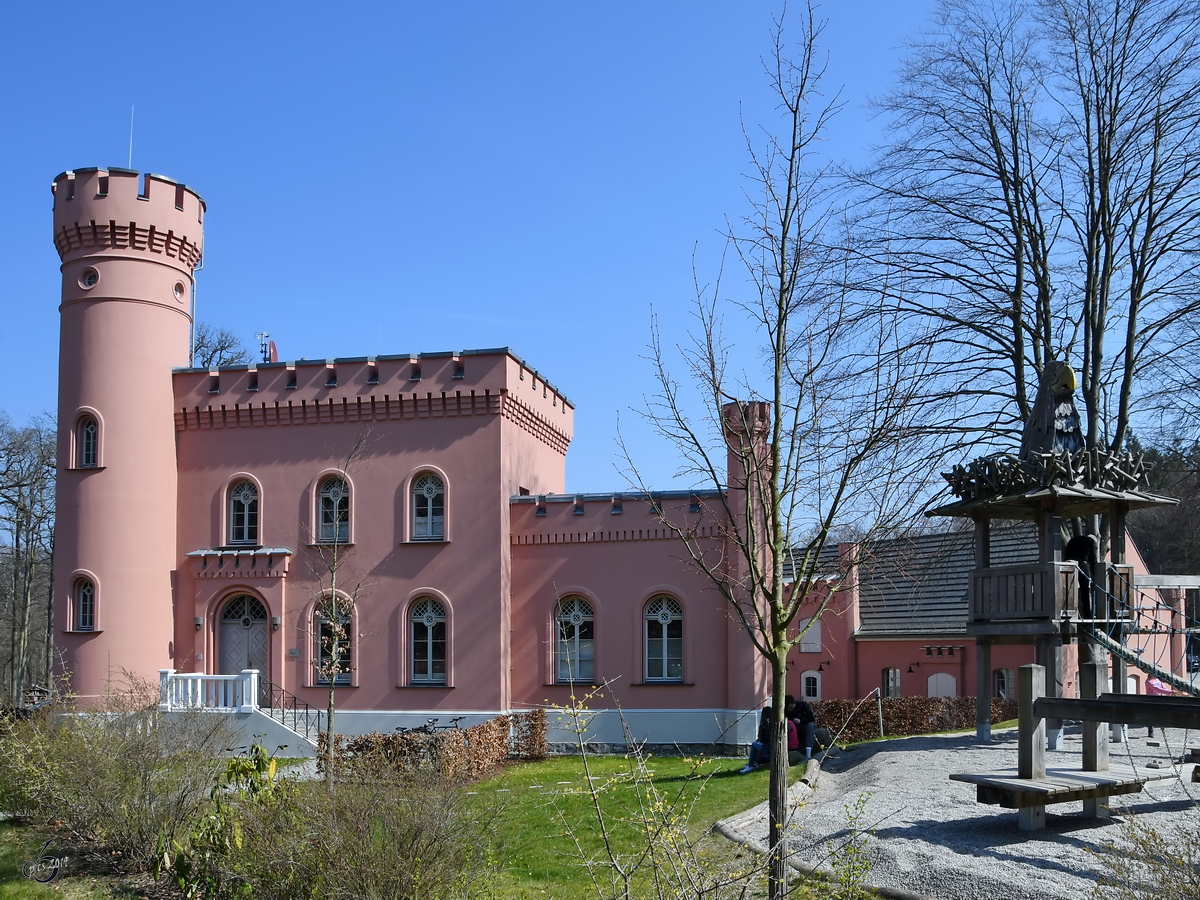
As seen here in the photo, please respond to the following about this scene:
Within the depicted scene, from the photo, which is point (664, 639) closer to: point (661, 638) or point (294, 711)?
point (661, 638)

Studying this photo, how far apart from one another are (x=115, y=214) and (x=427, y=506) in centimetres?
916

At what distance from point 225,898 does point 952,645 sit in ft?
78.0

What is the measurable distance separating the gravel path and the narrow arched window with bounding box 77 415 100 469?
1675 cm

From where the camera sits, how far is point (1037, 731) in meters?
9.88

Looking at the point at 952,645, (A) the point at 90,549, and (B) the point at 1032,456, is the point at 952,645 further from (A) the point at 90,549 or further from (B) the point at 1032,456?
(A) the point at 90,549

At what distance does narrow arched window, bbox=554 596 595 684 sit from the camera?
22.4 meters

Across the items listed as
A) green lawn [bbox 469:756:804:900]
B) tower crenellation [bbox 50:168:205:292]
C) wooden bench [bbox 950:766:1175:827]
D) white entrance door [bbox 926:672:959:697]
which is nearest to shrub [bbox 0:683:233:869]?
green lawn [bbox 469:756:804:900]

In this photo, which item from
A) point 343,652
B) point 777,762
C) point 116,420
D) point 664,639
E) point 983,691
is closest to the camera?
point 777,762

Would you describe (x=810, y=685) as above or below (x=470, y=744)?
below

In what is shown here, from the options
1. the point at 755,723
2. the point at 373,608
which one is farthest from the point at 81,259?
the point at 755,723

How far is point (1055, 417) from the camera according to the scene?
1301 cm

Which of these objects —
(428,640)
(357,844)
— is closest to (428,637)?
(428,640)

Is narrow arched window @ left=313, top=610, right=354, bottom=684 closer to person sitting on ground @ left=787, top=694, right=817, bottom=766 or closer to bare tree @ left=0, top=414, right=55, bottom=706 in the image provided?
person sitting on ground @ left=787, top=694, right=817, bottom=766

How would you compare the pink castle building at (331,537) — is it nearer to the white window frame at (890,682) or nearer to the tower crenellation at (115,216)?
the tower crenellation at (115,216)
